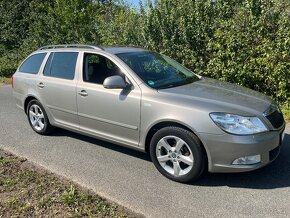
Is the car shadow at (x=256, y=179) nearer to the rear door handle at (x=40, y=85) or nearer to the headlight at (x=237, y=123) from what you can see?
the headlight at (x=237, y=123)

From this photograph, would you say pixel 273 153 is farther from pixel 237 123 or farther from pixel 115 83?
pixel 115 83

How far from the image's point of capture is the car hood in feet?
13.8

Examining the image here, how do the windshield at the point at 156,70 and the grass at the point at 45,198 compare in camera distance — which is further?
the windshield at the point at 156,70

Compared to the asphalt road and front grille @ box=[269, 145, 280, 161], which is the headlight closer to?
front grille @ box=[269, 145, 280, 161]

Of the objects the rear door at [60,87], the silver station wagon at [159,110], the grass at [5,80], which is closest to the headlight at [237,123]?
the silver station wagon at [159,110]

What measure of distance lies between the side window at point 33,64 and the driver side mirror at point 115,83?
2183 mm

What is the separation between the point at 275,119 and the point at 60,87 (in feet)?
10.6

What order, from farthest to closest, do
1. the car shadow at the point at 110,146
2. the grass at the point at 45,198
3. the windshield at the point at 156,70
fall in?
the car shadow at the point at 110,146
the windshield at the point at 156,70
the grass at the point at 45,198

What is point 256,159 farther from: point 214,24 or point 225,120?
point 214,24

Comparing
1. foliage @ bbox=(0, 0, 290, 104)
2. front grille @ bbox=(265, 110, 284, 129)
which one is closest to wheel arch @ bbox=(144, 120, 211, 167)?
front grille @ bbox=(265, 110, 284, 129)

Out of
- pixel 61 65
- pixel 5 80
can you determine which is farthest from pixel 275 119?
pixel 5 80

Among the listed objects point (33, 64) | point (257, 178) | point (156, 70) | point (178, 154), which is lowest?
point (257, 178)

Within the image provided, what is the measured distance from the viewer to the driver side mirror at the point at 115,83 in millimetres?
4605

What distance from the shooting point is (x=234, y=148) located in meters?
3.92
